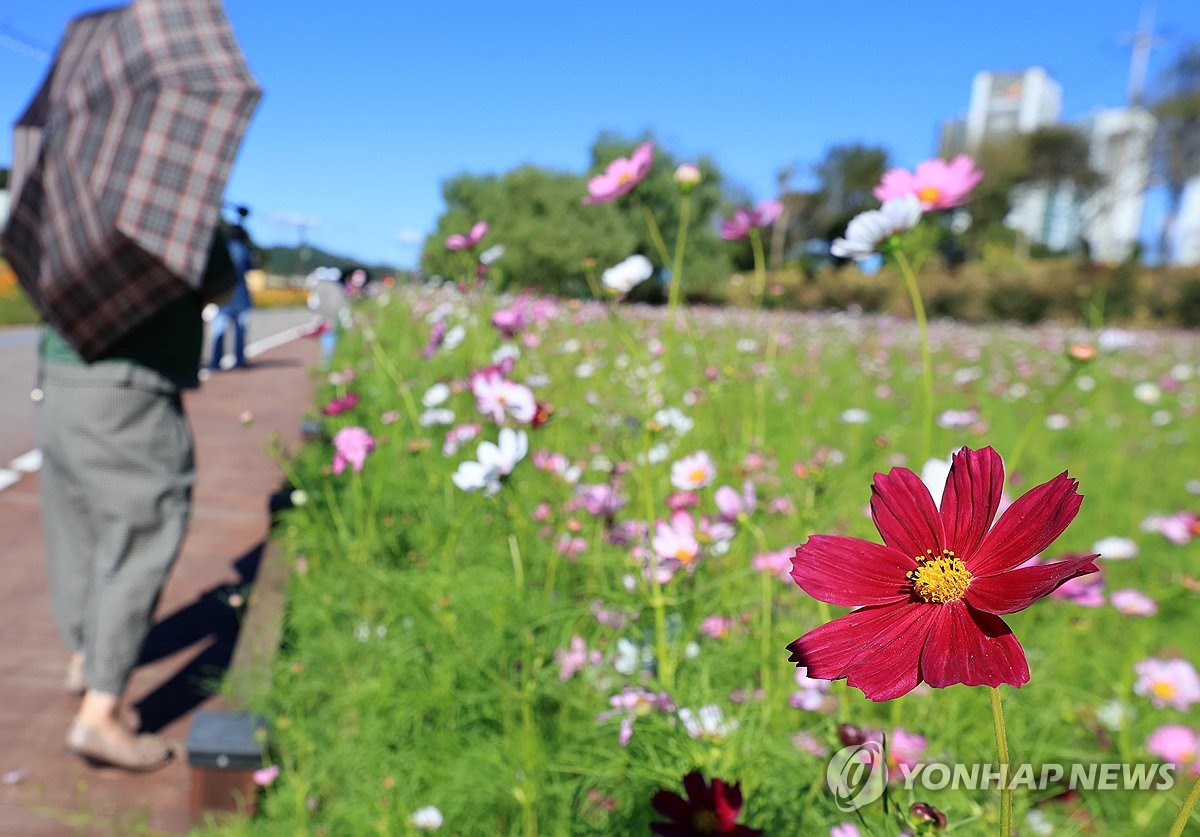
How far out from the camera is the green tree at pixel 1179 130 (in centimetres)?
2973

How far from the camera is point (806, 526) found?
1.18 m

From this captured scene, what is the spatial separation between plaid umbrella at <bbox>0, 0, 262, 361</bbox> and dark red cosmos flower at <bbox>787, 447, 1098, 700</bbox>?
1.65 metres

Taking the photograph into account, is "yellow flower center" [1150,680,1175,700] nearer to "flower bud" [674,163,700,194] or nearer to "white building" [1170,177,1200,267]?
"flower bud" [674,163,700,194]

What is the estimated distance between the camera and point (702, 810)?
70 centimetres

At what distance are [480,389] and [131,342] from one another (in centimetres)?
91

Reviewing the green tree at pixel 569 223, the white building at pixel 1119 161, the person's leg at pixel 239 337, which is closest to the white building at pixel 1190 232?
the white building at pixel 1119 161

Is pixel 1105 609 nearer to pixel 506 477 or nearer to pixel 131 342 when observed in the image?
pixel 506 477

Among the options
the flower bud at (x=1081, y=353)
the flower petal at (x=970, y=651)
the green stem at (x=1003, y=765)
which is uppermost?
the flower bud at (x=1081, y=353)

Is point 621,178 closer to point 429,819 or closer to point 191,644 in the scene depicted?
point 429,819

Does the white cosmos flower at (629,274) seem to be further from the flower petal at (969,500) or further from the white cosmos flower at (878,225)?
the flower petal at (969,500)

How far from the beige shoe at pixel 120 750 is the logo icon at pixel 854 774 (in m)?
1.69

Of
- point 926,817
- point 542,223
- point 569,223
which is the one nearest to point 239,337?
point 926,817

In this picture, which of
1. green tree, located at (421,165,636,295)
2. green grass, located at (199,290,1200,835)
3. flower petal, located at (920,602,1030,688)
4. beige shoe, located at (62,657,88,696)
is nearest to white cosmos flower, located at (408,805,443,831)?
green grass, located at (199,290,1200,835)

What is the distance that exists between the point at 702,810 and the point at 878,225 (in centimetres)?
74
